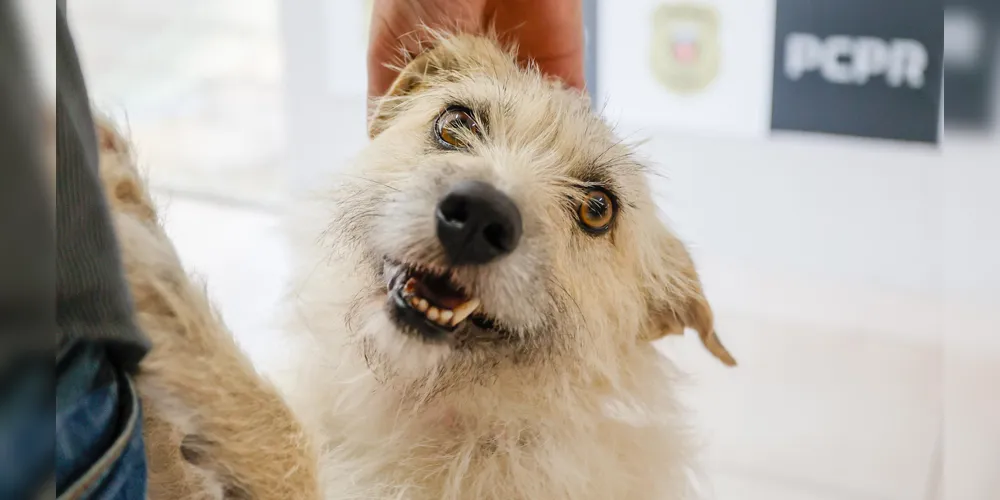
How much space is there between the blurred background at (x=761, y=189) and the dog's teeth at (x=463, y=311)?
0.70 metres

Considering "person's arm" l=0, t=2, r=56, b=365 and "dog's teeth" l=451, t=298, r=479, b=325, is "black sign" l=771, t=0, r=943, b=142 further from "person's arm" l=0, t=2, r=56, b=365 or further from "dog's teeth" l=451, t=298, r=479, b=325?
"person's arm" l=0, t=2, r=56, b=365

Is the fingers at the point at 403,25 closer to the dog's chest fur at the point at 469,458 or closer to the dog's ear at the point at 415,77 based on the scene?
the dog's ear at the point at 415,77

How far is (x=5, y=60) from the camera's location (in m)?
0.34

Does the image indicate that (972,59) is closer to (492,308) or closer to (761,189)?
(492,308)

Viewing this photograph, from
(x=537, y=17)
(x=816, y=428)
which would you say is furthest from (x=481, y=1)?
(x=816, y=428)

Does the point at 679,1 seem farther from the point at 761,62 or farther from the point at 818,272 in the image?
the point at 818,272

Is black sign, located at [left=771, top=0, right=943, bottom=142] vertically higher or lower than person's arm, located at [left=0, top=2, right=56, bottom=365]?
higher

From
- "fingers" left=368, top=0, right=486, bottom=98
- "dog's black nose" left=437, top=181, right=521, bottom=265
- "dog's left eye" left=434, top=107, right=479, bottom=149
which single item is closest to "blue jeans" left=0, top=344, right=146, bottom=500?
"dog's black nose" left=437, top=181, right=521, bottom=265

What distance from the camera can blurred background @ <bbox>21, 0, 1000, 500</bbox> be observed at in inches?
89.1

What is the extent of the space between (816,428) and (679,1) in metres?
1.48

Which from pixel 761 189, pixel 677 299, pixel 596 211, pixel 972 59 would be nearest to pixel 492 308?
pixel 596 211

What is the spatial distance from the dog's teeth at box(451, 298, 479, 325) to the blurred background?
70 cm

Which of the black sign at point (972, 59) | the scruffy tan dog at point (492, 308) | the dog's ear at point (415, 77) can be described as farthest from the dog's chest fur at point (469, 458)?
the black sign at point (972, 59)

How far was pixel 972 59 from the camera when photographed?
60.7 inches
